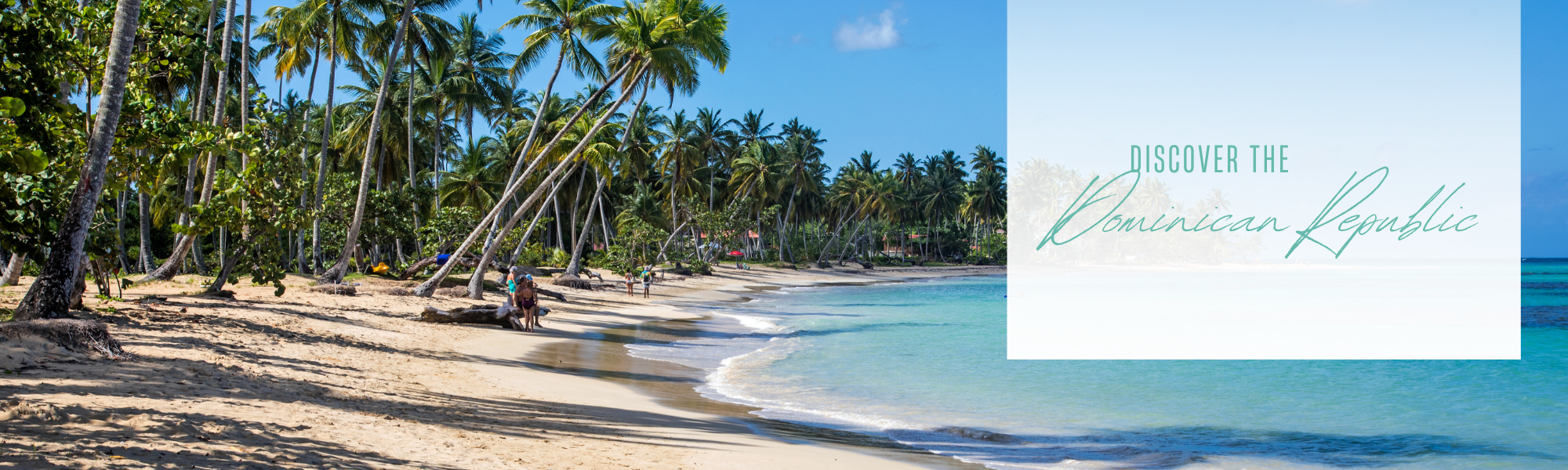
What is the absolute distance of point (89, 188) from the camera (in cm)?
851

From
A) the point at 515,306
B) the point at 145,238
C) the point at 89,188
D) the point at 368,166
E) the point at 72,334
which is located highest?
the point at 368,166

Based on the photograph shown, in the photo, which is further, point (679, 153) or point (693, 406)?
point (679, 153)

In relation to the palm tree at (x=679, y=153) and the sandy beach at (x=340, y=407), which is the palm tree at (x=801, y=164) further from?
the sandy beach at (x=340, y=407)

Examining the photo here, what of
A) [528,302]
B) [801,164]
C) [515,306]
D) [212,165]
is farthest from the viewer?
[801,164]

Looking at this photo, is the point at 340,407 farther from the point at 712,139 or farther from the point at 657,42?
the point at 712,139

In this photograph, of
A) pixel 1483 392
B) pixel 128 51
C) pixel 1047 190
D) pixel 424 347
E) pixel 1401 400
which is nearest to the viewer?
pixel 128 51

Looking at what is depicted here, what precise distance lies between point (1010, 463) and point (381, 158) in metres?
34.9

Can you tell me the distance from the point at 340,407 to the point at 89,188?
3.72 metres

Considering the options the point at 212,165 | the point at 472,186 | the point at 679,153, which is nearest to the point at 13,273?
the point at 212,165

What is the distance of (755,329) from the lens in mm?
22734

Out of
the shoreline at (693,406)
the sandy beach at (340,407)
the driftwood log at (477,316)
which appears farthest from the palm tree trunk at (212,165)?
the shoreline at (693,406)

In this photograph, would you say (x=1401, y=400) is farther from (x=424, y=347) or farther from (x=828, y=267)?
(x=828, y=267)

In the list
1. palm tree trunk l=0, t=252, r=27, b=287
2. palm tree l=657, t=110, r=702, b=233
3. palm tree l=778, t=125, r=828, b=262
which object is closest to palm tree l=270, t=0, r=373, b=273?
palm tree trunk l=0, t=252, r=27, b=287

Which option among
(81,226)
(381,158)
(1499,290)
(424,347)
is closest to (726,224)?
(381,158)
